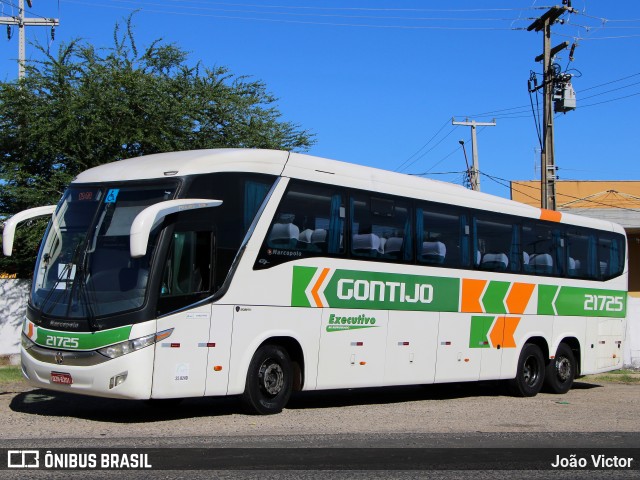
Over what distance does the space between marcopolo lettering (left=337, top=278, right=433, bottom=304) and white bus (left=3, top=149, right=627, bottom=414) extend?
0.09 ft

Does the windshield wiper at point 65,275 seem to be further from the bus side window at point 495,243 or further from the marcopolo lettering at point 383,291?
the bus side window at point 495,243

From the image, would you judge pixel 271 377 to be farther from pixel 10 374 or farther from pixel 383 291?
pixel 10 374

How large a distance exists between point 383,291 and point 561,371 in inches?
252

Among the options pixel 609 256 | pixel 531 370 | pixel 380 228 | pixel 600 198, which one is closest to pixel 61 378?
pixel 380 228

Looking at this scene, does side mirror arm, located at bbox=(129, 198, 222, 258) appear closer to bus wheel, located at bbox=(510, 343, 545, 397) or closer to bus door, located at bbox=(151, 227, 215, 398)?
bus door, located at bbox=(151, 227, 215, 398)

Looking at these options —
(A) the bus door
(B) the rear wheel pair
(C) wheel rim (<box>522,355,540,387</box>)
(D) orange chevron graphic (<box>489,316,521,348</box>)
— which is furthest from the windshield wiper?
(C) wheel rim (<box>522,355,540,387</box>)

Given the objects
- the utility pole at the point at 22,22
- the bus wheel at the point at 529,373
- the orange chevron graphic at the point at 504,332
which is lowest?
the bus wheel at the point at 529,373

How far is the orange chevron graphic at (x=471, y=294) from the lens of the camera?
15289mm

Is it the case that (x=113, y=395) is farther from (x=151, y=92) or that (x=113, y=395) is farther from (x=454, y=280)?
(x=151, y=92)

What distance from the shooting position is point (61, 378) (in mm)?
10531

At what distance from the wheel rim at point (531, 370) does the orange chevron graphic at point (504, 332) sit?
2.64ft

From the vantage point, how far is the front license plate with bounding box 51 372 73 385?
34.3ft

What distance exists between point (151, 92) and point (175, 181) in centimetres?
1100

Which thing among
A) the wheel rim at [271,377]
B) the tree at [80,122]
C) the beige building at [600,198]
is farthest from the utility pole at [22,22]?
the beige building at [600,198]
